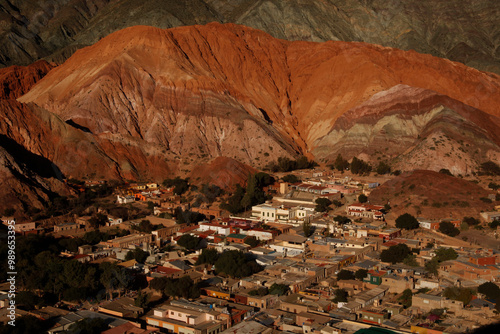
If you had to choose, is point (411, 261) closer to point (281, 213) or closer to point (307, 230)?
point (307, 230)

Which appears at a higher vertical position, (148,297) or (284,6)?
(284,6)

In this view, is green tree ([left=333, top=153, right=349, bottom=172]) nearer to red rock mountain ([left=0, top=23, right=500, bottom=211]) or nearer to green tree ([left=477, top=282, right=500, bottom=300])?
red rock mountain ([left=0, top=23, right=500, bottom=211])

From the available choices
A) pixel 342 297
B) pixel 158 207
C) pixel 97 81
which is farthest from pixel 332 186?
pixel 97 81

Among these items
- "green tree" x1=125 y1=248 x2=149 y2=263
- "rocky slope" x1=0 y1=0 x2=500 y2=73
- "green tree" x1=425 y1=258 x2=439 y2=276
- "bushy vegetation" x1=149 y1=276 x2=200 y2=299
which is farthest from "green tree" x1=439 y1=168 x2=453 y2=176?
"rocky slope" x1=0 y1=0 x2=500 y2=73

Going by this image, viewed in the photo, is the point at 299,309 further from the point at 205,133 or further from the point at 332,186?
the point at 205,133

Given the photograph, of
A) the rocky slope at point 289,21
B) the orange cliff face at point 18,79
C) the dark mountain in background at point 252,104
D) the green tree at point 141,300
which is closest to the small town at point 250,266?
the green tree at point 141,300

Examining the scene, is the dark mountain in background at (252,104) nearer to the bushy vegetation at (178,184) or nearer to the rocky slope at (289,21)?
the bushy vegetation at (178,184)
